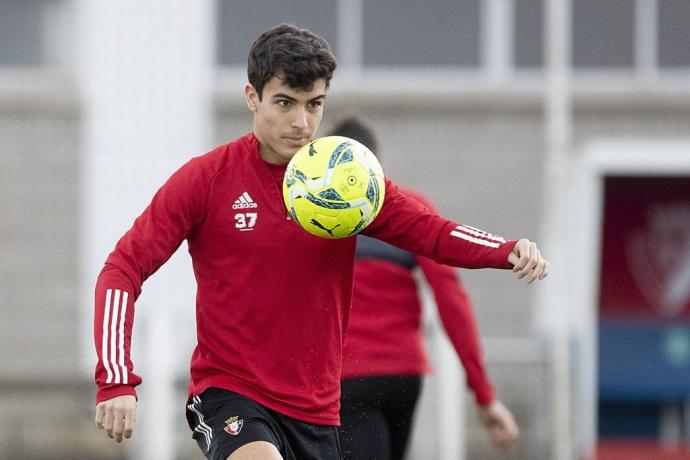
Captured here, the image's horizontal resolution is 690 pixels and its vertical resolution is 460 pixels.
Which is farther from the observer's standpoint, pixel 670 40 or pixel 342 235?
pixel 670 40

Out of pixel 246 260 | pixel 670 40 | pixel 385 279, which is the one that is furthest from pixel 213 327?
pixel 670 40

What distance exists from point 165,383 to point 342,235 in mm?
6425

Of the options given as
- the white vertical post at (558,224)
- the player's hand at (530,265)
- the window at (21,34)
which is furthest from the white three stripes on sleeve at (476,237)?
the window at (21,34)

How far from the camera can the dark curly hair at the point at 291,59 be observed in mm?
4961

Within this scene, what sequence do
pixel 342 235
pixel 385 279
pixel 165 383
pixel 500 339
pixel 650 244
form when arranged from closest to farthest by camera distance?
1. pixel 342 235
2. pixel 385 279
3. pixel 165 383
4. pixel 650 244
5. pixel 500 339

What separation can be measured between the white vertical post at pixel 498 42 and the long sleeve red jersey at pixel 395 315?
8127 mm

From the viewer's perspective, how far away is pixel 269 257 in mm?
5008

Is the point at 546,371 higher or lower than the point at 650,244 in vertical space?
lower

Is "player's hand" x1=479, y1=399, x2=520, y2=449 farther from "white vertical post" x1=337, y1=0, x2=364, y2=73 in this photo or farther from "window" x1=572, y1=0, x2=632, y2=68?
"window" x1=572, y1=0, x2=632, y2=68

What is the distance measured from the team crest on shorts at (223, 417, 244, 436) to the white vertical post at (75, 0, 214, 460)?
8.75 m

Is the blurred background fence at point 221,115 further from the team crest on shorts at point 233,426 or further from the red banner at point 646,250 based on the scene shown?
the team crest on shorts at point 233,426

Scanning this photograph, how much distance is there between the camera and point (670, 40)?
14.8 metres

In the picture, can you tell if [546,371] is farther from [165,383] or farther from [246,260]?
[246,260]

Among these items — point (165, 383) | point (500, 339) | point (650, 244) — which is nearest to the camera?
point (165, 383)
